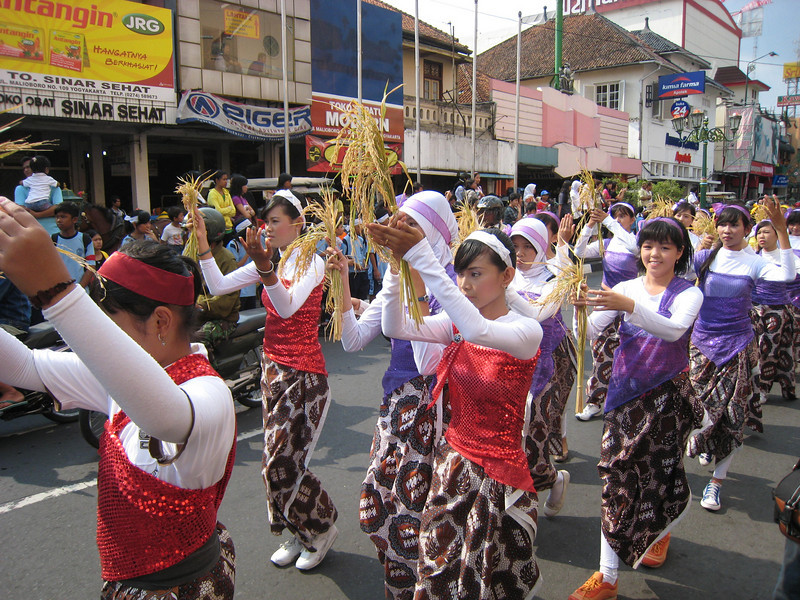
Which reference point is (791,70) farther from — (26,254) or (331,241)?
(26,254)

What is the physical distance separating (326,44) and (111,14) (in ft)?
20.0

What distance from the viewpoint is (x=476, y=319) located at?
2221mm

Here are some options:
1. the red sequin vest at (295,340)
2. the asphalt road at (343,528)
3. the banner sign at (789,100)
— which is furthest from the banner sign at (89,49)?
the banner sign at (789,100)

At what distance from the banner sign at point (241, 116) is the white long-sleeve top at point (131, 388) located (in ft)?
38.9

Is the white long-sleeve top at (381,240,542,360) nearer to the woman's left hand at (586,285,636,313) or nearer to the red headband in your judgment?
the woman's left hand at (586,285,636,313)

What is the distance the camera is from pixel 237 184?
9328 millimetres

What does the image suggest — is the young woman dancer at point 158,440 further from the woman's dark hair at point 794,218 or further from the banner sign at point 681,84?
the banner sign at point 681,84

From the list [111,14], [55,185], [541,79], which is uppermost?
[541,79]

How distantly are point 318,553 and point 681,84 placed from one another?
34965 mm

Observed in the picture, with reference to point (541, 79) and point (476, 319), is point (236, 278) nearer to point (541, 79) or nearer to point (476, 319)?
point (476, 319)

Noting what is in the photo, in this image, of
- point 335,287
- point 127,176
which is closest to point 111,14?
point 127,176

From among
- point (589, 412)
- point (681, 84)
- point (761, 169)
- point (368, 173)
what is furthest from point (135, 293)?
point (761, 169)

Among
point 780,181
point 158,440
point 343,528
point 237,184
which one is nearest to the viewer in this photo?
point 158,440

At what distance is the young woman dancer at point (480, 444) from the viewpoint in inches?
87.7
